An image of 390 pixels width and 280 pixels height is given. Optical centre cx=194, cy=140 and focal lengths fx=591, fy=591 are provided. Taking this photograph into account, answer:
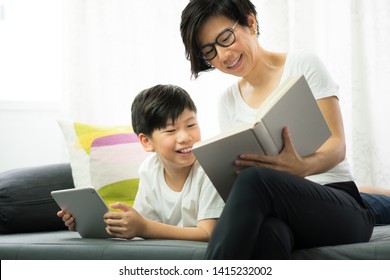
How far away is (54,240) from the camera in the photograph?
181cm

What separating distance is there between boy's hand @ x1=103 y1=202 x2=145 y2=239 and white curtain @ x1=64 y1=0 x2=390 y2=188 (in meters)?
1.25

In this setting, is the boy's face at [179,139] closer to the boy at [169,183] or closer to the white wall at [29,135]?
the boy at [169,183]

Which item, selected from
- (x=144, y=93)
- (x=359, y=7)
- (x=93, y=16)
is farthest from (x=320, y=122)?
(x=93, y=16)

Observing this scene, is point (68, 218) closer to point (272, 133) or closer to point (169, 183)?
point (169, 183)

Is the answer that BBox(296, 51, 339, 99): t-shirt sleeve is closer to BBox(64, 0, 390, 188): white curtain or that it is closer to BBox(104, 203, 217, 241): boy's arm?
BBox(104, 203, 217, 241): boy's arm

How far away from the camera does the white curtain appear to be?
2553 mm

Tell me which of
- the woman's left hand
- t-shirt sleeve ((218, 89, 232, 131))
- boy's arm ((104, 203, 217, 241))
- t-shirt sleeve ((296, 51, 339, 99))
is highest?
t-shirt sleeve ((296, 51, 339, 99))

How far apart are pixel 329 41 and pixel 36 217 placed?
1.46 m

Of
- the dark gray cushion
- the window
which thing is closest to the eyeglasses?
the dark gray cushion

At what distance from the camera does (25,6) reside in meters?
3.14

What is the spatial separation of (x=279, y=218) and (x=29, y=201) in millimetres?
1110

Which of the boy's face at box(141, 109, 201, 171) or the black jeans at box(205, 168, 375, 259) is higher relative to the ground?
the boy's face at box(141, 109, 201, 171)

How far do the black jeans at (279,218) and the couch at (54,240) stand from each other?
0.16 feet

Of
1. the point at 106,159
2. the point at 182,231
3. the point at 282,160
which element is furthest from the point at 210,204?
the point at 106,159
